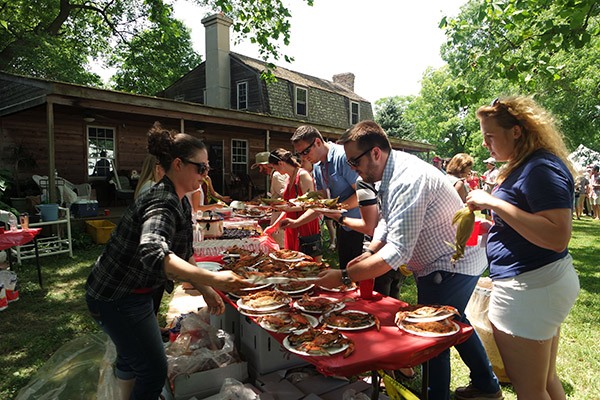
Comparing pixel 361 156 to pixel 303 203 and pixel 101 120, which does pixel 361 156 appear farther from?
pixel 101 120

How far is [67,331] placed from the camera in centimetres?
427

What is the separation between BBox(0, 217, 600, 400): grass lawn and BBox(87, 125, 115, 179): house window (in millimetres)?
5560

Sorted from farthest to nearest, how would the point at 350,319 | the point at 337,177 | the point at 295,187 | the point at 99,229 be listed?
the point at 99,229
the point at 295,187
the point at 337,177
the point at 350,319

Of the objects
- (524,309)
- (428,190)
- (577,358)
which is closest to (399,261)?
(428,190)

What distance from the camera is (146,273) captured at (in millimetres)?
1963

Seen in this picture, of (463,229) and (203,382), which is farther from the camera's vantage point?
(203,382)

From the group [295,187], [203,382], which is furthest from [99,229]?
[203,382]

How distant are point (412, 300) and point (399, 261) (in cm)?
356

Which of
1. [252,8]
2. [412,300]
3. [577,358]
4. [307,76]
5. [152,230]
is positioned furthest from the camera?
[307,76]

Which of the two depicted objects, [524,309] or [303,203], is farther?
[303,203]

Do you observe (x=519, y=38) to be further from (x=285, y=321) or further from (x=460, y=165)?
(x=285, y=321)

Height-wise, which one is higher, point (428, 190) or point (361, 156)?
point (361, 156)

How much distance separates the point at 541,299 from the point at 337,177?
245 cm

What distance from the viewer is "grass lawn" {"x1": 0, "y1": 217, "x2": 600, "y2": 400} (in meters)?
3.29
